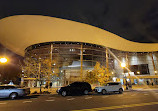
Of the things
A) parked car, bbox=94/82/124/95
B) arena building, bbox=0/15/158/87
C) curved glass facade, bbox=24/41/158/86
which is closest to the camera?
parked car, bbox=94/82/124/95

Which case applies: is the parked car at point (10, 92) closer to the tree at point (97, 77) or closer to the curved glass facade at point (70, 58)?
the curved glass facade at point (70, 58)

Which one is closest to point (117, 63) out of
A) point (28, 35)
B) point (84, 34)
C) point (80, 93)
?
point (84, 34)

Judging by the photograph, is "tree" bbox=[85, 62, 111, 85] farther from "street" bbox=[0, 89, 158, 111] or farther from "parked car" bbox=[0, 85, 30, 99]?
"parked car" bbox=[0, 85, 30, 99]

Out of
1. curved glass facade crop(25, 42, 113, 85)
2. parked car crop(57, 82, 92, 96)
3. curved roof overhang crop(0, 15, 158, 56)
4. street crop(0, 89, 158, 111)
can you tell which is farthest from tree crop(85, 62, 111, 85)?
street crop(0, 89, 158, 111)

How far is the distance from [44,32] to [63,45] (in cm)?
578

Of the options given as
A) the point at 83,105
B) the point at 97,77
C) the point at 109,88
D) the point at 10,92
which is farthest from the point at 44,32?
the point at 83,105

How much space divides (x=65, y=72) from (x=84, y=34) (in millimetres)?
11028

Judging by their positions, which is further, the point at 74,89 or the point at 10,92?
the point at 74,89

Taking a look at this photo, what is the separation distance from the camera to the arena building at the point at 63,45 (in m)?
25.2

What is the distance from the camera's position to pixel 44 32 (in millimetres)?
27109

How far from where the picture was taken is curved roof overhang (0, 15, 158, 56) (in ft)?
80.4

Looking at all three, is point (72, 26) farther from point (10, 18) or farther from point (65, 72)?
point (10, 18)

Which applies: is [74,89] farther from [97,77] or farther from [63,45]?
[63,45]

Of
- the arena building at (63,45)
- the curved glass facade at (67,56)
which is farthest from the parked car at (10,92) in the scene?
the curved glass facade at (67,56)
